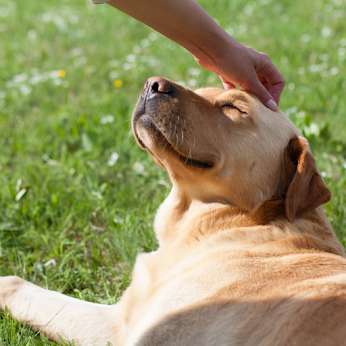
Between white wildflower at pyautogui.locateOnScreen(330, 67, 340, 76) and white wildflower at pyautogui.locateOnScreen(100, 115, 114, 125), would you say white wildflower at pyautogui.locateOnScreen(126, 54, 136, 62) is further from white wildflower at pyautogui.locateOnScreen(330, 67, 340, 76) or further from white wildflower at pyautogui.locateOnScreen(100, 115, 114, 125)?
white wildflower at pyautogui.locateOnScreen(330, 67, 340, 76)

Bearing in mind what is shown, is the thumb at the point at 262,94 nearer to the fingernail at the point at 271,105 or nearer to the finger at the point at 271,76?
the fingernail at the point at 271,105

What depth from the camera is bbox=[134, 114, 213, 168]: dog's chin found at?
97.1 inches

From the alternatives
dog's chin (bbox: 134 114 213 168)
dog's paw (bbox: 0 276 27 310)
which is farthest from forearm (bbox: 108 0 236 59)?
dog's paw (bbox: 0 276 27 310)

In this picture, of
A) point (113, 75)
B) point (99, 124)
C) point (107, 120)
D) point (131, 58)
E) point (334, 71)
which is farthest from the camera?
point (131, 58)

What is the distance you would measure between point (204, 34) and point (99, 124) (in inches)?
90.4

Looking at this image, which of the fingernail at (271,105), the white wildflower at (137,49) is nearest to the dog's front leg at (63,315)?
the fingernail at (271,105)

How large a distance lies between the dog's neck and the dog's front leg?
0.62 metres

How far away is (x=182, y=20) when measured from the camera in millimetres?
2680

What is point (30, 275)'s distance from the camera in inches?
117

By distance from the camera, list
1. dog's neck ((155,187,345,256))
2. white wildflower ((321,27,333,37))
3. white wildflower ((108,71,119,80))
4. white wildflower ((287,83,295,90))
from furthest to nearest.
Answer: white wildflower ((321,27,333,37)), white wildflower ((108,71,119,80)), white wildflower ((287,83,295,90)), dog's neck ((155,187,345,256))

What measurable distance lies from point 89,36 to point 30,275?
19.0 ft

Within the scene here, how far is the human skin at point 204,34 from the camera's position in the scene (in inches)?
104

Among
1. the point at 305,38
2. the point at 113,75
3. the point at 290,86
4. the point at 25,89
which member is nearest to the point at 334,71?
the point at 290,86

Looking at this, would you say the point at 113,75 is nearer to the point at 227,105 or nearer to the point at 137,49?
the point at 137,49
